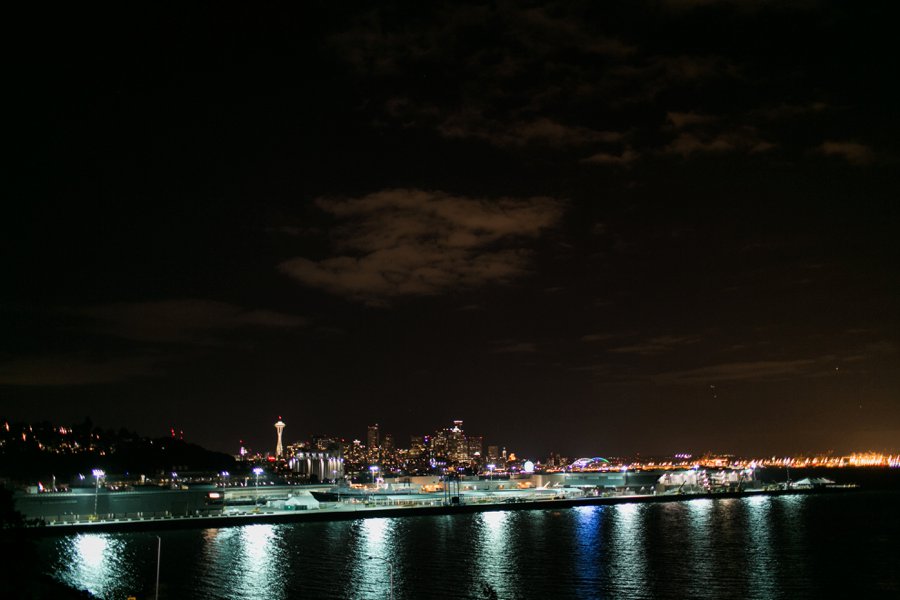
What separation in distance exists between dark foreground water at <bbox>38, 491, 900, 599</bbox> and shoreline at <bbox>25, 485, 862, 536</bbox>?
13.1 ft

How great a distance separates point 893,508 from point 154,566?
4036 inches

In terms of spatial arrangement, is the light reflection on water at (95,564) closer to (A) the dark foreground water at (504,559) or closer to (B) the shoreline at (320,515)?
(A) the dark foreground water at (504,559)

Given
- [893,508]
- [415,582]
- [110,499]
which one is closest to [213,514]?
[110,499]

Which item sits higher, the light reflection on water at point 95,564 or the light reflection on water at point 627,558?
the light reflection on water at point 95,564

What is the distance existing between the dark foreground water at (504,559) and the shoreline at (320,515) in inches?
157

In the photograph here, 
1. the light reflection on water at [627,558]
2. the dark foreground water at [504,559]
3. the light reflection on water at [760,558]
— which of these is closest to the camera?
the dark foreground water at [504,559]

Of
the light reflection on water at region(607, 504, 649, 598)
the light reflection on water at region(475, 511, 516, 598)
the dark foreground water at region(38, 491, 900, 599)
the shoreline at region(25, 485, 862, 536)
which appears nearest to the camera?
the dark foreground water at region(38, 491, 900, 599)

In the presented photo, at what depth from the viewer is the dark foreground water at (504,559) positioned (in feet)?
150

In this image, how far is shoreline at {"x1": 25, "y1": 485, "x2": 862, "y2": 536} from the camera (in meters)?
74.3

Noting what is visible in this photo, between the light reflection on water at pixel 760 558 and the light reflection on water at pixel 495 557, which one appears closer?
the light reflection on water at pixel 760 558

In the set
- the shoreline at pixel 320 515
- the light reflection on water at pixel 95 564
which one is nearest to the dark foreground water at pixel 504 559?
the light reflection on water at pixel 95 564

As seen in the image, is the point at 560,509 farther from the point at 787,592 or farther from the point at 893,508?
the point at 787,592

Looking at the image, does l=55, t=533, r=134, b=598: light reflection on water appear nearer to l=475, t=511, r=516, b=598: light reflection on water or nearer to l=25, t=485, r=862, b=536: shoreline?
l=25, t=485, r=862, b=536: shoreline

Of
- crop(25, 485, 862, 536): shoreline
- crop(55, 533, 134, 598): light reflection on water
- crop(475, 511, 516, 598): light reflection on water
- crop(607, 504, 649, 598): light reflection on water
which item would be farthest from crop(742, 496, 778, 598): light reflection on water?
crop(55, 533, 134, 598): light reflection on water
